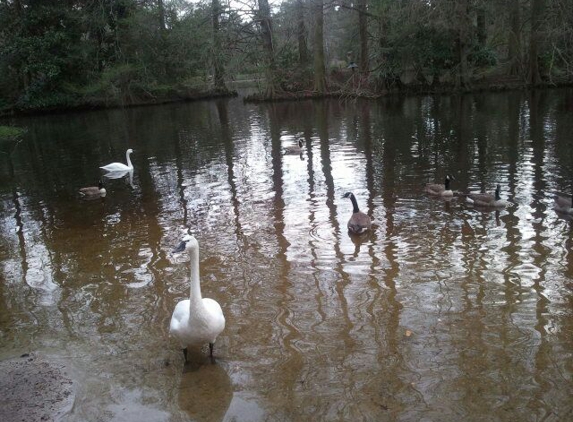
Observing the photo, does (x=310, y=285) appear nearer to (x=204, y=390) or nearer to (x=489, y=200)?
(x=204, y=390)

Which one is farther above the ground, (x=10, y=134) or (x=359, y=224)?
(x=10, y=134)

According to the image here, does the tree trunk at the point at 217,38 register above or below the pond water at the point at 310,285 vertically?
above

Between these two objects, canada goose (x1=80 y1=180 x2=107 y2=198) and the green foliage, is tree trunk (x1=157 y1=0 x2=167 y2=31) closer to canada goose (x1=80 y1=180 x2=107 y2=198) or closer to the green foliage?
the green foliage

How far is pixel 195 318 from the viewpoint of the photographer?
5.12 meters

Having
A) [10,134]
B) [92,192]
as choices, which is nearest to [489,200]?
[92,192]

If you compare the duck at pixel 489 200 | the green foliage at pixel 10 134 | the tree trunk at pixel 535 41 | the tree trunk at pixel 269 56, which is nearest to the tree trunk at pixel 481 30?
the tree trunk at pixel 535 41

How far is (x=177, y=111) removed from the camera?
117 ft

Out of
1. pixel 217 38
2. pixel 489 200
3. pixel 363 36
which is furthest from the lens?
pixel 217 38

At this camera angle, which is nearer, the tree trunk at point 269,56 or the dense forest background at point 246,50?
the dense forest background at point 246,50

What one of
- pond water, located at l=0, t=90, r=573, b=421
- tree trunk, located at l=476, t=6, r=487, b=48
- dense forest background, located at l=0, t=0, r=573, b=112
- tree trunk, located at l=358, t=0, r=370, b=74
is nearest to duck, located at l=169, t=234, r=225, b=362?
pond water, located at l=0, t=90, r=573, b=421

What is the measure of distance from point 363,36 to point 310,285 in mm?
30627

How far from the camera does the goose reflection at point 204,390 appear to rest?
4760 millimetres

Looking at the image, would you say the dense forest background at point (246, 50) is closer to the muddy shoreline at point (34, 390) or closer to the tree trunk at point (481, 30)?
the tree trunk at point (481, 30)

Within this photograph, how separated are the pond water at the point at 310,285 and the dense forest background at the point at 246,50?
64.8 ft
